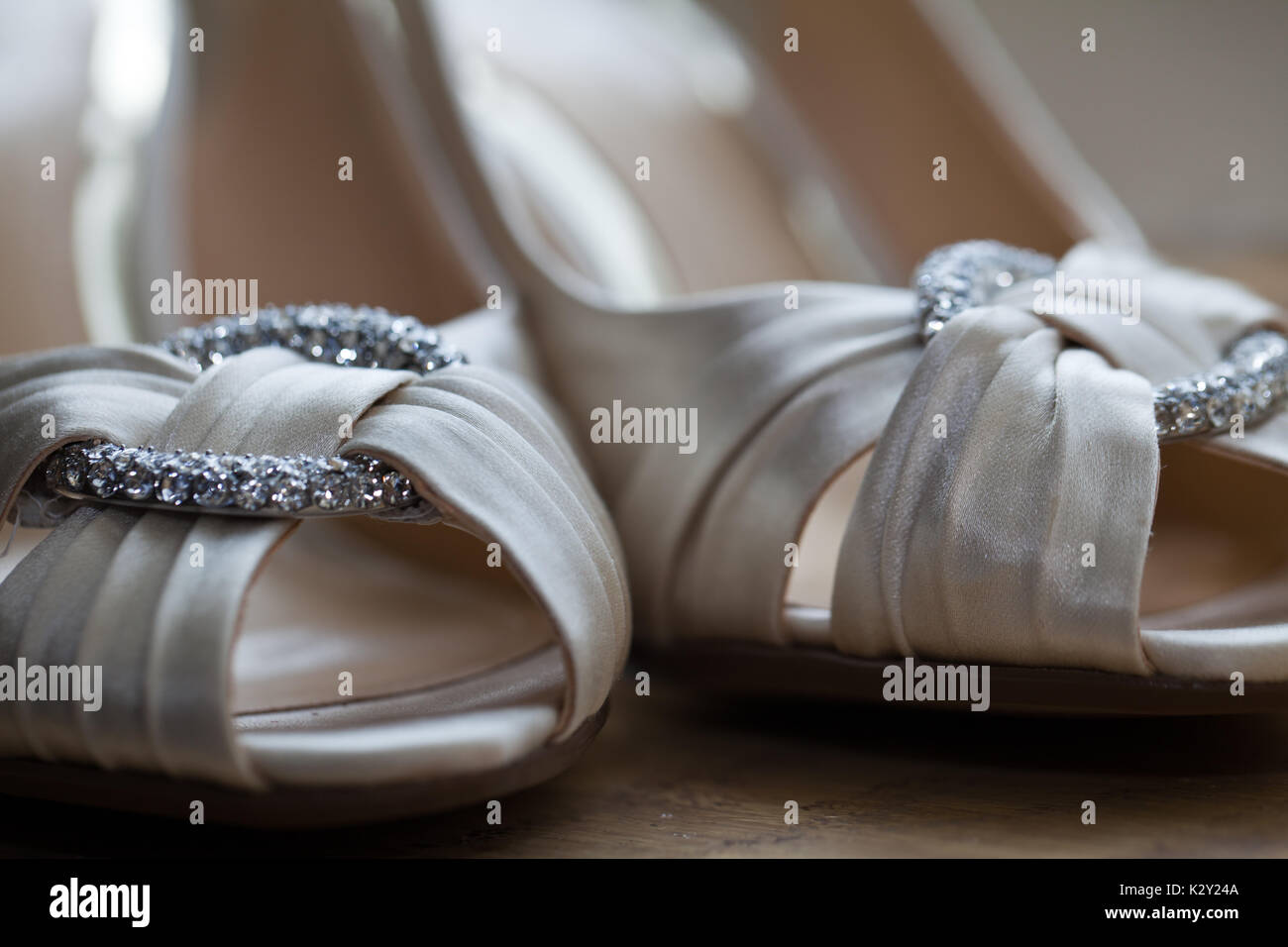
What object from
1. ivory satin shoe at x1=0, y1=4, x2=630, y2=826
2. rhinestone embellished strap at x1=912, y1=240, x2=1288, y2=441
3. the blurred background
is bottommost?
ivory satin shoe at x1=0, y1=4, x2=630, y2=826

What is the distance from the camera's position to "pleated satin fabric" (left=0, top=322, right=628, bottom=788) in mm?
425

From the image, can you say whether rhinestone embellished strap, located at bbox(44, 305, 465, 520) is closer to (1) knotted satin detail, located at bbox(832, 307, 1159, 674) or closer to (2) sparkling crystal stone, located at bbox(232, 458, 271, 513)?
(2) sparkling crystal stone, located at bbox(232, 458, 271, 513)

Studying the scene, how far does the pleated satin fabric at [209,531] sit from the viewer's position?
43cm

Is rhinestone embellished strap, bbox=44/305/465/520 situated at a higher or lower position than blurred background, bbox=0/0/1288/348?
lower

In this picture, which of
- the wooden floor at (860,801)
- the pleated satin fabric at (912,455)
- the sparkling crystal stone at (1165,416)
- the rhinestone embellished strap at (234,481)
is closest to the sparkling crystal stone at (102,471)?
the rhinestone embellished strap at (234,481)

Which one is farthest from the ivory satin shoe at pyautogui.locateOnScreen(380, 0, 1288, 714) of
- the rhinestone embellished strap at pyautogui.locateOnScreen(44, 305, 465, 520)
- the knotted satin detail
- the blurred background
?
the blurred background

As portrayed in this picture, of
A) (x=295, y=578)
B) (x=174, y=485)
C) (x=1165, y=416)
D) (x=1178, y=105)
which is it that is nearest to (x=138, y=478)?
(x=174, y=485)

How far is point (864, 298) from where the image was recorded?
696 mm

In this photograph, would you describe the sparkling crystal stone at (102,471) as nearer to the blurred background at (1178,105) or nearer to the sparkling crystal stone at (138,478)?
the sparkling crystal stone at (138,478)

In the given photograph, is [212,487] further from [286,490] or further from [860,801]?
[860,801]

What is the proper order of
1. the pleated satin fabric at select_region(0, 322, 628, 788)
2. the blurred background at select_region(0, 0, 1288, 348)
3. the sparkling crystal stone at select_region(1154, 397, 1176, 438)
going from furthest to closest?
1. the blurred background at select_region(0, 0, 1288, 348)
2. the sparkling crystal stone at select_region(1154, 397, 1176, 438)
3. the pleated satin fabric at select_region(0, 322, 628, 788)

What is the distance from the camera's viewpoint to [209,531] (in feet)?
1.52

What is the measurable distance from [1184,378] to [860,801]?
0.26m

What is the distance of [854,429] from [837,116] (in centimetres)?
62
